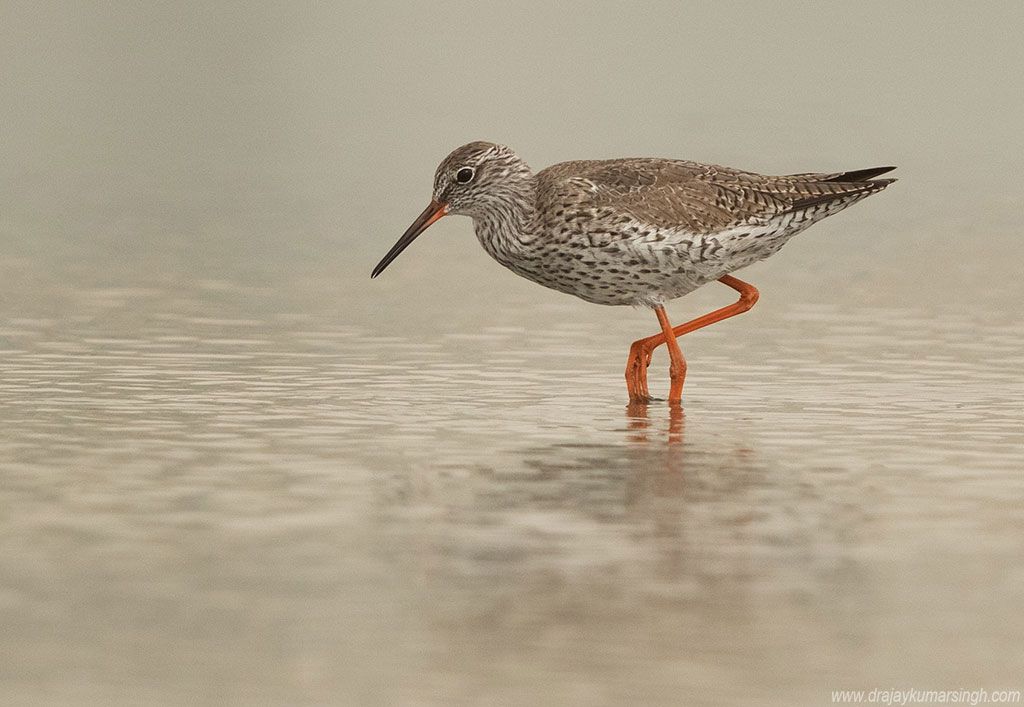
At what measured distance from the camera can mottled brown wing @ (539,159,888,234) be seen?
1436 centimetres

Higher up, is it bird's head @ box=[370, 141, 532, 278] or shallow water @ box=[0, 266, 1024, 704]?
bird's head @ box=[370, 141, 532, 278]

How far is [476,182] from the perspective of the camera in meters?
14.8

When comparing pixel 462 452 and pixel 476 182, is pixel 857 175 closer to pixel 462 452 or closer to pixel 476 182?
pixel 476 182

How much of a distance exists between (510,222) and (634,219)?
95cm

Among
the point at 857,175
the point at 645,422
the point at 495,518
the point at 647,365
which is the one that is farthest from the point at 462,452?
the point at 857,175

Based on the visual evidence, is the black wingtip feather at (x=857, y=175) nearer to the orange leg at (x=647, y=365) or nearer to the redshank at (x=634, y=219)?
the redshank at (x=634, y=219)

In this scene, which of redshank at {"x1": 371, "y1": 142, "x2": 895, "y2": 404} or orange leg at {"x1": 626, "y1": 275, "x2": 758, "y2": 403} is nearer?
orange leg at {"x1": 626, "y1": 275, "x2": 758, "y2": 403}

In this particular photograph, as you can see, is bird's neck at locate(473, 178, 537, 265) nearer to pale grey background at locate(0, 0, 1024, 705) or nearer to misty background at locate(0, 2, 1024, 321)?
pale grey background at locate(0, 0, 1024, 705)

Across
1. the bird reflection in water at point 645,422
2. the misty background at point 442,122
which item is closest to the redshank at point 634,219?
the bird reflection in water at point 645,422

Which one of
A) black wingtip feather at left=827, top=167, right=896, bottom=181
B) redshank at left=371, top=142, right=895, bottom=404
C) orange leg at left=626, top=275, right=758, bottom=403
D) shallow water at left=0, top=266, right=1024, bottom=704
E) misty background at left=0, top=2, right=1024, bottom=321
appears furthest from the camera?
misty background at left=0, top=2, right=1024, bottom=321

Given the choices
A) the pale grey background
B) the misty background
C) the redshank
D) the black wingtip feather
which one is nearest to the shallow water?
the pale grey background

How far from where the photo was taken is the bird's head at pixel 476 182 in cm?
1478

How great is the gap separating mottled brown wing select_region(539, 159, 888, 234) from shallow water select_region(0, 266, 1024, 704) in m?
1.20

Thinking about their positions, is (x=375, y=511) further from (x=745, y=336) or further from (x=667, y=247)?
(x=745, y=336)
